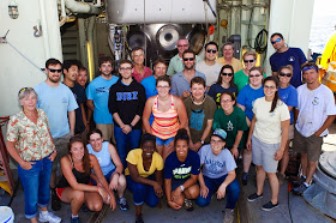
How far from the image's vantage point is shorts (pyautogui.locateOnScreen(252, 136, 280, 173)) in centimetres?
419

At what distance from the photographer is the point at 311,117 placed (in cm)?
445

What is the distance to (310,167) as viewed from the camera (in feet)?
15.3

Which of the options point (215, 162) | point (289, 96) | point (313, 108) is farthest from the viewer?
point (289, 96)

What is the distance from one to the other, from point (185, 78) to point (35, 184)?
238 cm

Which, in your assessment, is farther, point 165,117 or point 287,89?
point 287,89

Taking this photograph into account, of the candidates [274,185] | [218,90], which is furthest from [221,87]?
[274,185]

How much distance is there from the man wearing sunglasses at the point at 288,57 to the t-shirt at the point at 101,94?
2464 millimetres

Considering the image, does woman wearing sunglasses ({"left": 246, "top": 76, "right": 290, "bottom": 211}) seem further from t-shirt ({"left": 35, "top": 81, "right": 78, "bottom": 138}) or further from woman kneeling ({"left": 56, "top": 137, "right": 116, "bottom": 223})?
t-shirt ({"left": 35, "top": 81, "right": 78, "bottom": 138})

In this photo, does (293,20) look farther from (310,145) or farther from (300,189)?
(300,189)

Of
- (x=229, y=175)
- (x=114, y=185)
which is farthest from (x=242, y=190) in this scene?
(x=114, y=185)

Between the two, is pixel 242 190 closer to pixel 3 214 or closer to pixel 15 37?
pixel 3 214

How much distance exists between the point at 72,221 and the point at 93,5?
459cm

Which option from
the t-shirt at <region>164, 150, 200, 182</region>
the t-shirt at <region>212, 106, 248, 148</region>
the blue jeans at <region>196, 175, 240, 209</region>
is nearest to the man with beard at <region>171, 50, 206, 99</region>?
the t-shirt at <region>212, 106, 248, 148</region>

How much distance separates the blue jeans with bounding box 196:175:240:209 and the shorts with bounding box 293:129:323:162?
108 cm
